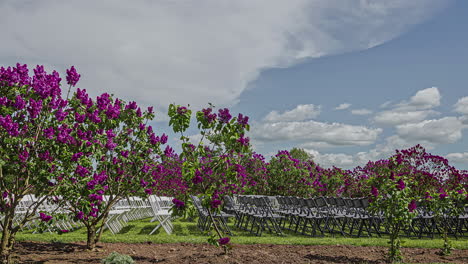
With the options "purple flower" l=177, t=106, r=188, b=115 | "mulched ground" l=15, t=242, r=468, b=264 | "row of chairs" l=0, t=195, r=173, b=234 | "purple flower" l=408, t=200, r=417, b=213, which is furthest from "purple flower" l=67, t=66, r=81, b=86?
"purple flower" l=408, t=200, r=417, b=213

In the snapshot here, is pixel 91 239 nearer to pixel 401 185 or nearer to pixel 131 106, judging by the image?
pixel 131 106

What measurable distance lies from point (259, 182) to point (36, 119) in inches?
541

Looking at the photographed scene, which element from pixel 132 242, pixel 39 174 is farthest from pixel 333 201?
pixel 39 174

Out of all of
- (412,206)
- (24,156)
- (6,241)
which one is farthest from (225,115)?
(6,241)

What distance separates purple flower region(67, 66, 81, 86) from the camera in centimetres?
604

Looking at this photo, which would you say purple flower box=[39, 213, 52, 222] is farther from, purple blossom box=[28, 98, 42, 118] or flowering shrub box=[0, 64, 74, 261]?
purple blossom box=[28, 98, 42, 118]

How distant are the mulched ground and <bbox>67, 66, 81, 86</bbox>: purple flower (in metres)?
2.64

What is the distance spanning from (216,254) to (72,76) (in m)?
3.52

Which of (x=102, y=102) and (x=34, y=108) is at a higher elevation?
(x=102, y=102)

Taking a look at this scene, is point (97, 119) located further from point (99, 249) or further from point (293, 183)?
point (293, 183)

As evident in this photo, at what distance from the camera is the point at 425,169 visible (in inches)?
631

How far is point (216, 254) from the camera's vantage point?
618 cm

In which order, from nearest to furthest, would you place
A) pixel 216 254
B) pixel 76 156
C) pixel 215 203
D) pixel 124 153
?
pixel 76 156 → pixel 215 203 → pixel 216 254 → pixel 124 153

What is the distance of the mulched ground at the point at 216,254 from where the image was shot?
19.2 feet
